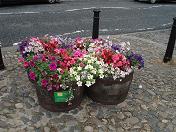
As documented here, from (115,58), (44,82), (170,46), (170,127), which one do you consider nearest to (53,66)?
(44,82)

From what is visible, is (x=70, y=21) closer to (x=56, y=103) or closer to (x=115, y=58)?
(x=115, y=58)

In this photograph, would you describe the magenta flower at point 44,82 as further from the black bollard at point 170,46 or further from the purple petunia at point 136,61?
the black bollard at point 170,46

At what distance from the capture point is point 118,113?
4238mm

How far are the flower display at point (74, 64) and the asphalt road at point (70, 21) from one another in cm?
311

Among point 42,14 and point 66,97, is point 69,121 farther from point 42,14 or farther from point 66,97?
point 42,14

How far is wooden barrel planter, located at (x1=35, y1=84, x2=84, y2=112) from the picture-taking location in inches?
158

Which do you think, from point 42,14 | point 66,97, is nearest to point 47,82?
point 66,97

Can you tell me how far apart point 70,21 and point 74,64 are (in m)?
6.10

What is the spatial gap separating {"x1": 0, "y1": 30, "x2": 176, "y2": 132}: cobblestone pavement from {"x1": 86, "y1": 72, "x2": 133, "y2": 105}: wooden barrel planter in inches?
3.9

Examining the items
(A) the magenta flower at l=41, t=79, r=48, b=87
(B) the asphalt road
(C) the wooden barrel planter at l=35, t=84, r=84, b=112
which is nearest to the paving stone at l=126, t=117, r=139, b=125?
(C) the wooden barrel planter at l=35, t=84, r=84, b=112

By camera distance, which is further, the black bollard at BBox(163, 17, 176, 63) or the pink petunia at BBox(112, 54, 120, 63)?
the black bollard at BBox(163, 17, 176, 63)

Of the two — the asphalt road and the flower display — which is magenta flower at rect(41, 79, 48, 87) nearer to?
the flower display

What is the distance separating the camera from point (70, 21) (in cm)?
992

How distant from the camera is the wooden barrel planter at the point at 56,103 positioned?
4.02 m
